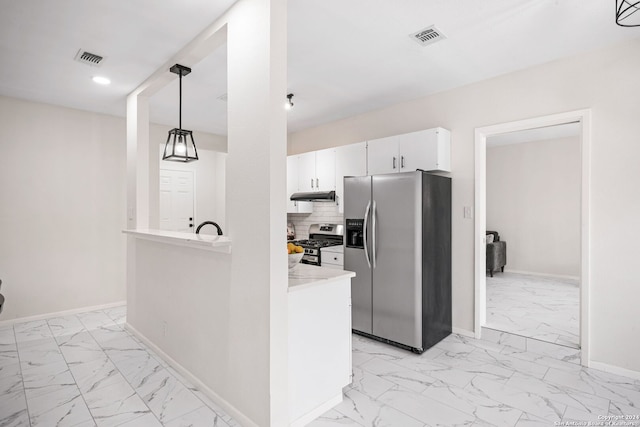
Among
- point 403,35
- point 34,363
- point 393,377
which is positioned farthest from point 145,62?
point 393,377

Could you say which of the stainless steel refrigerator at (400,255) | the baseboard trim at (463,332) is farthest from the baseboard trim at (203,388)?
the baseboard trim at (463,332)

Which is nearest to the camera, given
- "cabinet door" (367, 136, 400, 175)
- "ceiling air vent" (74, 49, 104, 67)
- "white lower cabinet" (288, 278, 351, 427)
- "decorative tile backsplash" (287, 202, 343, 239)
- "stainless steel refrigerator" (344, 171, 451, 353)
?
"white lower cabinet" (288, 278, 351, 427)

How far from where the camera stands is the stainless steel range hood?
181 inches

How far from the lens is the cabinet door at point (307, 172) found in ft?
16.1

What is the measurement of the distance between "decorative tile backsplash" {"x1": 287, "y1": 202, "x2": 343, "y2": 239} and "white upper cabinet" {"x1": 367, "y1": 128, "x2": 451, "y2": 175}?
1.23m

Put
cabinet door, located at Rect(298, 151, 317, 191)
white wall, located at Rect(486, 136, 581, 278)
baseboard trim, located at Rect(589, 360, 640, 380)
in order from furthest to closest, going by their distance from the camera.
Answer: white wall, located at Rect(486, 136, 581, 278) < cabinet door, located at Rect(298, 151, 317, 191) < baseboard trim, located at Rect(589, 360, 640, 380)

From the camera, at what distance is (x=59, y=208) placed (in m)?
4.25

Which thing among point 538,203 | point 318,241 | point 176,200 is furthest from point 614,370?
point 176,200

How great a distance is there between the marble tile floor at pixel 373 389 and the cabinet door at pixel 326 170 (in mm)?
A: 2185

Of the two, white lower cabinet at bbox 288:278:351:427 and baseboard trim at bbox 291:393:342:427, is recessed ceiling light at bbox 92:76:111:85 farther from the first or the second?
baseboard trim at bbox 291:393:342:427

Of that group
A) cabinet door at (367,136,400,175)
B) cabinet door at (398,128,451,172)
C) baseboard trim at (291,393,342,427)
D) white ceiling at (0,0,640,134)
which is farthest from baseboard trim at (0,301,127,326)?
cabinet door at (398,128,451,172)

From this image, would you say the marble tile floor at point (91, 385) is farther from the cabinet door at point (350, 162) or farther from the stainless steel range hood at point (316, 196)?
the cabinet door at point (350, 162)

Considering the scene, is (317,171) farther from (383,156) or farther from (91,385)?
(91,385)

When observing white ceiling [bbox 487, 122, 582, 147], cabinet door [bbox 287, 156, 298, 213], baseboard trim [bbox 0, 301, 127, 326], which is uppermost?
white ceiling [bbox 487, 122, 582, 147]
